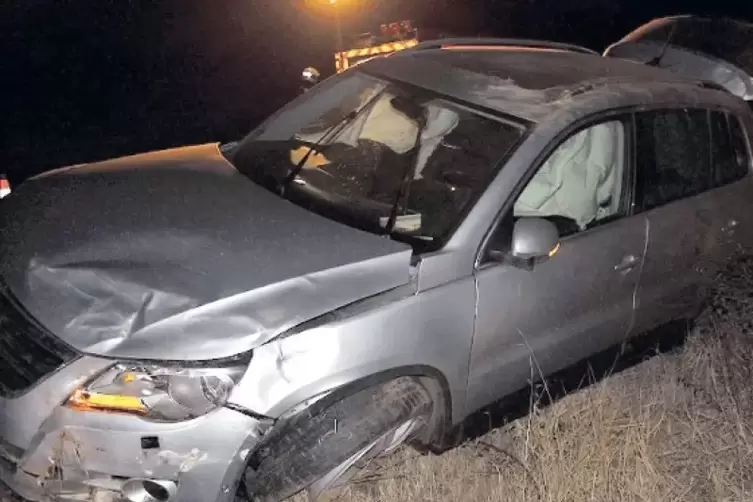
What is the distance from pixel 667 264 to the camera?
4117 mm

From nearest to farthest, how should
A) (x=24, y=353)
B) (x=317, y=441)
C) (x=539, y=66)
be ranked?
(x=24, y=353)
(x=317, y=441)
(x=539, y=66)

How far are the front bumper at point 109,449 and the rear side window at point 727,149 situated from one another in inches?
104

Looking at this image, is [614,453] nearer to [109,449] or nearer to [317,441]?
[317,441]

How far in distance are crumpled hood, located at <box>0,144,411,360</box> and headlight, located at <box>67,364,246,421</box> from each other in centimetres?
6

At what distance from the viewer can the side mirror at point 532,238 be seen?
3.25 m

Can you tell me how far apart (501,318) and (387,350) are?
1.88ft

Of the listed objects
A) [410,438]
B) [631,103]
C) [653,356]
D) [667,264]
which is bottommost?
[653,356]

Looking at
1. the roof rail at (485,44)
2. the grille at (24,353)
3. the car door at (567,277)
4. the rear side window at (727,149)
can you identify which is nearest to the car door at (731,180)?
the rear side window at (727,149)

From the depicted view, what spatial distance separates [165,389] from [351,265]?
74 cm

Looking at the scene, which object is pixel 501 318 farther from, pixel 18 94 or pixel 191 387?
pixel 18 94

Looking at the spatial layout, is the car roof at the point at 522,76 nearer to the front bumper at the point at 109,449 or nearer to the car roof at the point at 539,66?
the car roof at the point at 539,66

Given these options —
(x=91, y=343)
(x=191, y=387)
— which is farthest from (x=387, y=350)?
(x=91, y=343)

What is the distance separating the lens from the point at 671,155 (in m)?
4.07

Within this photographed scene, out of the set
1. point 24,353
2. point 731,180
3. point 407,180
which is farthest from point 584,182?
point 24,353
